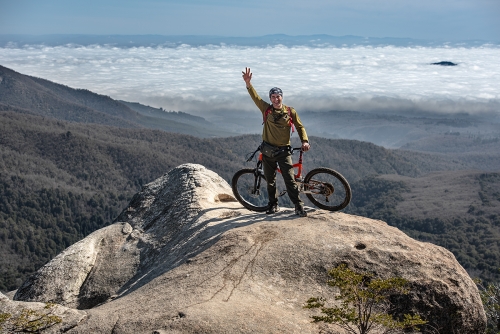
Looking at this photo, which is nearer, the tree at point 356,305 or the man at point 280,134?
the tree at point 356,305

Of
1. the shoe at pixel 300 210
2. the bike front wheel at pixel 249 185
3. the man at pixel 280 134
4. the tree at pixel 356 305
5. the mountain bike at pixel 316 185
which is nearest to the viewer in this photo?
the tree at pixel 356 305

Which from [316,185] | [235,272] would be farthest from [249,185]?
[235,272]

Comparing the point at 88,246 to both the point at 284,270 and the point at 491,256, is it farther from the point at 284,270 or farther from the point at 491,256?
the point at 491,256

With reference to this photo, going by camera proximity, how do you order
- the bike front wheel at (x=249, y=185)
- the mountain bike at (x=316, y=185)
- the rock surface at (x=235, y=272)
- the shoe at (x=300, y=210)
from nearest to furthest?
the rock surface at (x=235, y=272), the shoe at (x=300, y=210), the mountain bike at (x=316, y=185), the bike front wheel at (x=249, y=185)

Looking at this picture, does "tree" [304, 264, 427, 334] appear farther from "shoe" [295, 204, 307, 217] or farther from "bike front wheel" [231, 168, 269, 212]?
"bike front wheel" [231, 168, 269, 212]

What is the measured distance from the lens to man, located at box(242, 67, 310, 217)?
51.8 ft

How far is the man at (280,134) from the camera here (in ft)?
51.8

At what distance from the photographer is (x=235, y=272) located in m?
13.1

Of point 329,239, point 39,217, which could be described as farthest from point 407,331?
point 39,217

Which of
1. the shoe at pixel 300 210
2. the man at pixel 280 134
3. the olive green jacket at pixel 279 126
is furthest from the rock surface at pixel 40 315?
the olive green jacket at pixel 279 126

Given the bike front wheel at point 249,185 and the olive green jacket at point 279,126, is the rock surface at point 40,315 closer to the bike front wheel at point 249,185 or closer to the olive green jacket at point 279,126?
the olive green jacket at point 279,126

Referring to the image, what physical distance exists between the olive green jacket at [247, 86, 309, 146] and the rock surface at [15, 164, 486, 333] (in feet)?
A: 8.76

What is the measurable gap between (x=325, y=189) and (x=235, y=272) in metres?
5.38

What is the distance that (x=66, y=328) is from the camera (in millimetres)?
11406
